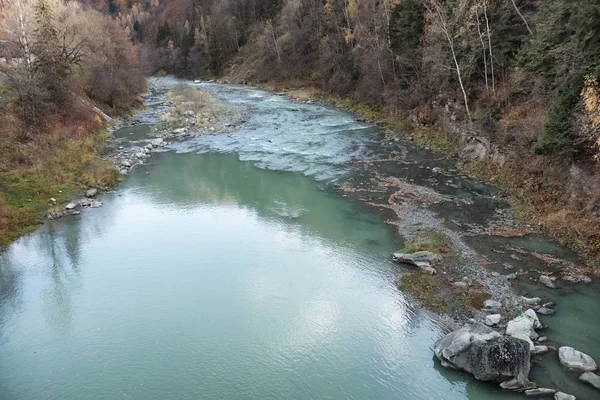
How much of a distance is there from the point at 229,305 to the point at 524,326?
8140 mm

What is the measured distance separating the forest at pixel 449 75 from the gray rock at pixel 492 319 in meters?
5.80

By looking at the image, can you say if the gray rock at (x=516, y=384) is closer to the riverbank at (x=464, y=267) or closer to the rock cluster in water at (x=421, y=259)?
the riverbank at (x=464, y=267)

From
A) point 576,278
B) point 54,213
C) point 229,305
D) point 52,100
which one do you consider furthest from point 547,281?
point 52,100

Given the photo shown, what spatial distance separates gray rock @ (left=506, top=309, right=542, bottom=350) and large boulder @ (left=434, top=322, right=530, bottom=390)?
2.76ft

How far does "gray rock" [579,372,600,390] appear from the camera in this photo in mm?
9195

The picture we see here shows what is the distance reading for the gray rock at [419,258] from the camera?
47.2ft

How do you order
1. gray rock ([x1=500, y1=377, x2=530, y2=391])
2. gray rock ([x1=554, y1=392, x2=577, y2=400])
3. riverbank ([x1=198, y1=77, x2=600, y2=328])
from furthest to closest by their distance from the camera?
riverbank ([x1=198, y1=77, x2=600, y2=328])
gray rock ([x1=500, y1=377, x2=530, y2=391])
gray rock ([x1=554, y1=392, x2=577, y2=400])

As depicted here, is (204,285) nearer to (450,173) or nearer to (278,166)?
(278,166)

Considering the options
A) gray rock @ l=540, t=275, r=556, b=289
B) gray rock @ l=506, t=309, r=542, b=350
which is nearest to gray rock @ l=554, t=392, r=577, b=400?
gray rock @ l=506, t=309, r=542, b=350

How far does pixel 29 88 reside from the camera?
82.0 ft

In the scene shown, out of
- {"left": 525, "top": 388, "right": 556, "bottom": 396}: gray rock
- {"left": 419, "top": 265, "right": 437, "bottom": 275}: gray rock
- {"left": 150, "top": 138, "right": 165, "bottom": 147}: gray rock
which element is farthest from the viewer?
{"left": 150, "top": 138, "right": 165, "bottom": 147}: gray rock

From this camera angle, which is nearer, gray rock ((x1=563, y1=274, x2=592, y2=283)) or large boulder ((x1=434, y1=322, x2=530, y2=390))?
large boulder ((x1=434, y1=322, x2=530, y2=390))

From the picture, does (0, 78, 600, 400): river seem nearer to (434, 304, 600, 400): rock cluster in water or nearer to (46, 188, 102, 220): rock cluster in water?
(434, 304, 600, 400): rock cluster in water

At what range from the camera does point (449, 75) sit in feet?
92.7
